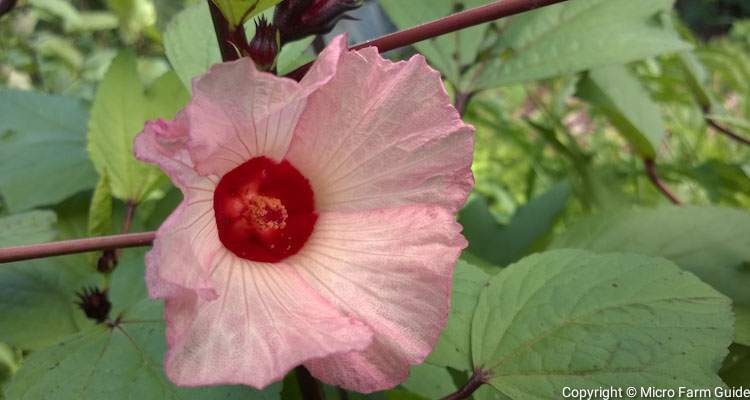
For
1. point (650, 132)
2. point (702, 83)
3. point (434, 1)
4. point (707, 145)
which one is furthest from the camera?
point (707, 145)

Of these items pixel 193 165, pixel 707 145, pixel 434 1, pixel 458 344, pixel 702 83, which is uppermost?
pixel 193 165

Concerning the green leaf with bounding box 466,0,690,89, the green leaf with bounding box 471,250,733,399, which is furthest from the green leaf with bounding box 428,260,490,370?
the green leaf with bounding box 466,0,690,89

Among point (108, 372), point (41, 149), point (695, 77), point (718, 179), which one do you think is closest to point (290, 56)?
point (108, 372)

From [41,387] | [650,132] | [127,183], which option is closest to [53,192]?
[127,183]

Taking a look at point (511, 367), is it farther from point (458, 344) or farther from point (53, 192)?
point (53, 192)

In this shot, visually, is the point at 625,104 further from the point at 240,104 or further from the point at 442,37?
the point at 240,104

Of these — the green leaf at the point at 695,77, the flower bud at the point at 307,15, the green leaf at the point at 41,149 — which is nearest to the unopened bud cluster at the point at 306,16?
the flower bud at the point at 307,15

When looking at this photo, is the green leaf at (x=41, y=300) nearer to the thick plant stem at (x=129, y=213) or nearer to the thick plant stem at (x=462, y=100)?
the thick plant stem at (x=129, y=213)
